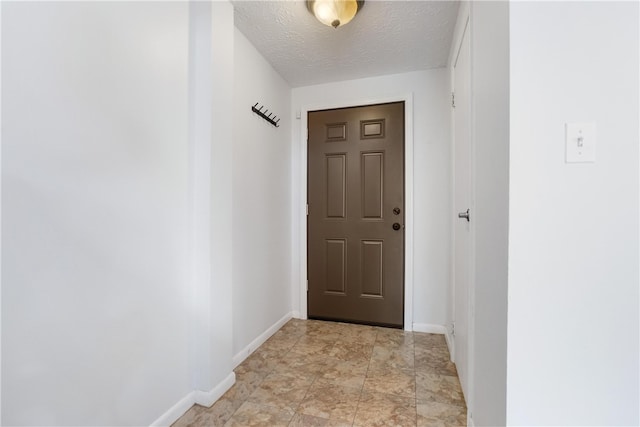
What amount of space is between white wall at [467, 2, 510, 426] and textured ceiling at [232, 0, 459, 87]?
53cm

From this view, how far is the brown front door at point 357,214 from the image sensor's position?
Answer: 8.70ft

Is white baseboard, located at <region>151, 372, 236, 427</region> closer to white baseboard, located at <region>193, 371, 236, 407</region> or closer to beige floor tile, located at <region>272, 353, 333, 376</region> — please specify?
white baseboard, located at <region>193, 371, 236, 407</region>

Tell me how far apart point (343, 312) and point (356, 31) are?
2330mm

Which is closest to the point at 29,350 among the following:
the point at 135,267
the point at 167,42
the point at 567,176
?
the point at 135,267

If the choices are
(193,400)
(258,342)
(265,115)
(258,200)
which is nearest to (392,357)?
(258,342)

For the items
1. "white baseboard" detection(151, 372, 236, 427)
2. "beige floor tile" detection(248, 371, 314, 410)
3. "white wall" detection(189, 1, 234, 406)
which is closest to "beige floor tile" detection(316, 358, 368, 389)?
"beige floor tile" detection(248, 371, 314, 410)

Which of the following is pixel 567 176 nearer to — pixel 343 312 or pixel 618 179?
pixel 618 179

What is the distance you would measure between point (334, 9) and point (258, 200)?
4.48 feet

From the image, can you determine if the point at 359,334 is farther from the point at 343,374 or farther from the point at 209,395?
the point at 209,395

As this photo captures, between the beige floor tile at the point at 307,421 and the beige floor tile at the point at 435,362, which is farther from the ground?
the beige floor tile at the point at 307,421

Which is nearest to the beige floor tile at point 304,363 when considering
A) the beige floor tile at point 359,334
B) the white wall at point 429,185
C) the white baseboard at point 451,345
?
the beige floor tile at point 359,334

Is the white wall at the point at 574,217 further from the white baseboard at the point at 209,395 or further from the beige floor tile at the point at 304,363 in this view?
the white baseboard at the point at 209,395

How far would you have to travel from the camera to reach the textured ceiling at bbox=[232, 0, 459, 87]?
71.2 inches

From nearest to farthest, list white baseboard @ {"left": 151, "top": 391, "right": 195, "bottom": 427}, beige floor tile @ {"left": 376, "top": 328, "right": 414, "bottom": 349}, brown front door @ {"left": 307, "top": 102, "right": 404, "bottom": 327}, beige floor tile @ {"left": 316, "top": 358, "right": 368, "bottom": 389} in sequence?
white baseboard @ {"left": 151, "top": 391, "right": 195, "bottom": 427}, beige floor tile @ {"left": 316, "top": 358, "right": 368, "bottom": 389}, beige floor tile @ {"left": 376, "top": 328, "right": 414, "bottom": 349}, brown front door @ {"left": 307, "top": 102, "right": 404, "bottom": 327}
